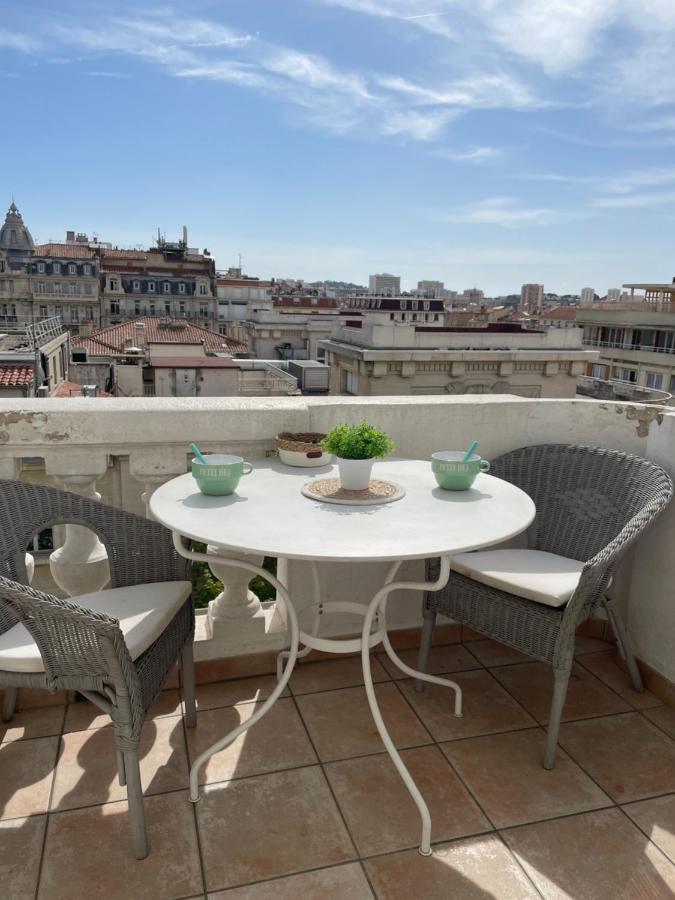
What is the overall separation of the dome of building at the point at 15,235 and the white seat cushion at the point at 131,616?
6044 cm

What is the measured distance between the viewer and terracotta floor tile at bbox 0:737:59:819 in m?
1.68

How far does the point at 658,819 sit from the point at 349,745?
3.08 ft

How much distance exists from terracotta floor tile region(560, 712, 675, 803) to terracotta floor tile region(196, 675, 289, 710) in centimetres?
106

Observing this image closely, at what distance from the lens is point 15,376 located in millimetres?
17703

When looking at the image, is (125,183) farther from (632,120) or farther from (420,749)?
(420,749)

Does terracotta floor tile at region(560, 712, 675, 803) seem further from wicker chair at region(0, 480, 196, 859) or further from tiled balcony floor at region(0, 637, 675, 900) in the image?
wicker chair at region(0, 480, 196, 859)

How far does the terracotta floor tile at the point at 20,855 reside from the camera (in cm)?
143

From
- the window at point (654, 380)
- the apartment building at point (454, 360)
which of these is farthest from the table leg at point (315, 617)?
the window at point (654, 380)

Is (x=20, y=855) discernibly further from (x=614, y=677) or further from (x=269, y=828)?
(x=614, y=677)

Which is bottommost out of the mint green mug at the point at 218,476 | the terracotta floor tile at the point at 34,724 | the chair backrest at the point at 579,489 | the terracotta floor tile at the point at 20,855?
the terracotta floor tile at the point at 34,724

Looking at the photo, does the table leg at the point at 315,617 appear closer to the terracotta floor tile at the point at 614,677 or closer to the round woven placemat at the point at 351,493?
the round woven placemat at the point at 351,493

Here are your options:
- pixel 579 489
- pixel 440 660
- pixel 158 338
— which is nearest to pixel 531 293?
pixel 158 338

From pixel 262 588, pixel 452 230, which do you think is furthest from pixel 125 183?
pixel 262 588

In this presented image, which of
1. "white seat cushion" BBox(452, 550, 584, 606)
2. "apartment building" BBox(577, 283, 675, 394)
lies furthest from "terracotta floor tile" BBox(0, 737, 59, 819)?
"apartment building" BBox(577, 283, 675, 394)
